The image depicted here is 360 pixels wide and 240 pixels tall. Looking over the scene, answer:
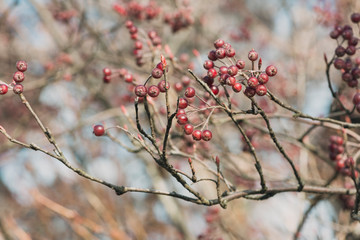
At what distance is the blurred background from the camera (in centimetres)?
409

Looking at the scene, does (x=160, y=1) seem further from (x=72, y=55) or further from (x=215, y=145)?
(x=215, y=145)

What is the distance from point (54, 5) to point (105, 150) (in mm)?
3544

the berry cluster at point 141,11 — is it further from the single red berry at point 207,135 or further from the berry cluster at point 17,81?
the single red berry at point 207,135

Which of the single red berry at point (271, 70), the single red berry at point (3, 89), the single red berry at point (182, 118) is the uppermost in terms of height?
the single red berry at point (3, 89)

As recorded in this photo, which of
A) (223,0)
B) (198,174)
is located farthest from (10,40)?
(223,0)

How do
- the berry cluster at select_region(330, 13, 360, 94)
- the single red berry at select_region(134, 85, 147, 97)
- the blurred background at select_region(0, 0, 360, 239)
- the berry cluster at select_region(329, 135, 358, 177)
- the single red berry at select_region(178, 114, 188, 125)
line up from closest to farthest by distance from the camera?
the single red berry at select_region(134, 85, 147, 97), the single red berry at select_region(178, 114, 188, 125), the berry cluster at select_region(330, 13, 360, 94), the berry cluster at select_region(329, 135, 358, 177), the blurred background at select_region(0, 0, 360, 239)

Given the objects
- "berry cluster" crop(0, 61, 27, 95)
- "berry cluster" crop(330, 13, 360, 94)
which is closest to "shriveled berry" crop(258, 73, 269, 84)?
"berry cluster" crop(330, 13, 360, 94)

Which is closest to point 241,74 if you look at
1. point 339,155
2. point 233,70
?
point 233,70

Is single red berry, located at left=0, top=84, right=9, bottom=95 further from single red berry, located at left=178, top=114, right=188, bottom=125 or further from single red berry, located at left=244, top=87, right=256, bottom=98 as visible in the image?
single red berry, located at left=244, top=87, right=256, bottom=98

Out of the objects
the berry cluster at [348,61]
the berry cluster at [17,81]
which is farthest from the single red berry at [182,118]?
the berry cluster at [348,61]

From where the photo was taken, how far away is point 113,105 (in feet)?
19.9

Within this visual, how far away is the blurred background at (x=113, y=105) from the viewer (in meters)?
4.09

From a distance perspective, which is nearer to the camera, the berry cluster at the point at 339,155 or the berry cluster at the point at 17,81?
the berry cluster at the point at 17,81

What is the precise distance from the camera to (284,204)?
15.1ft
